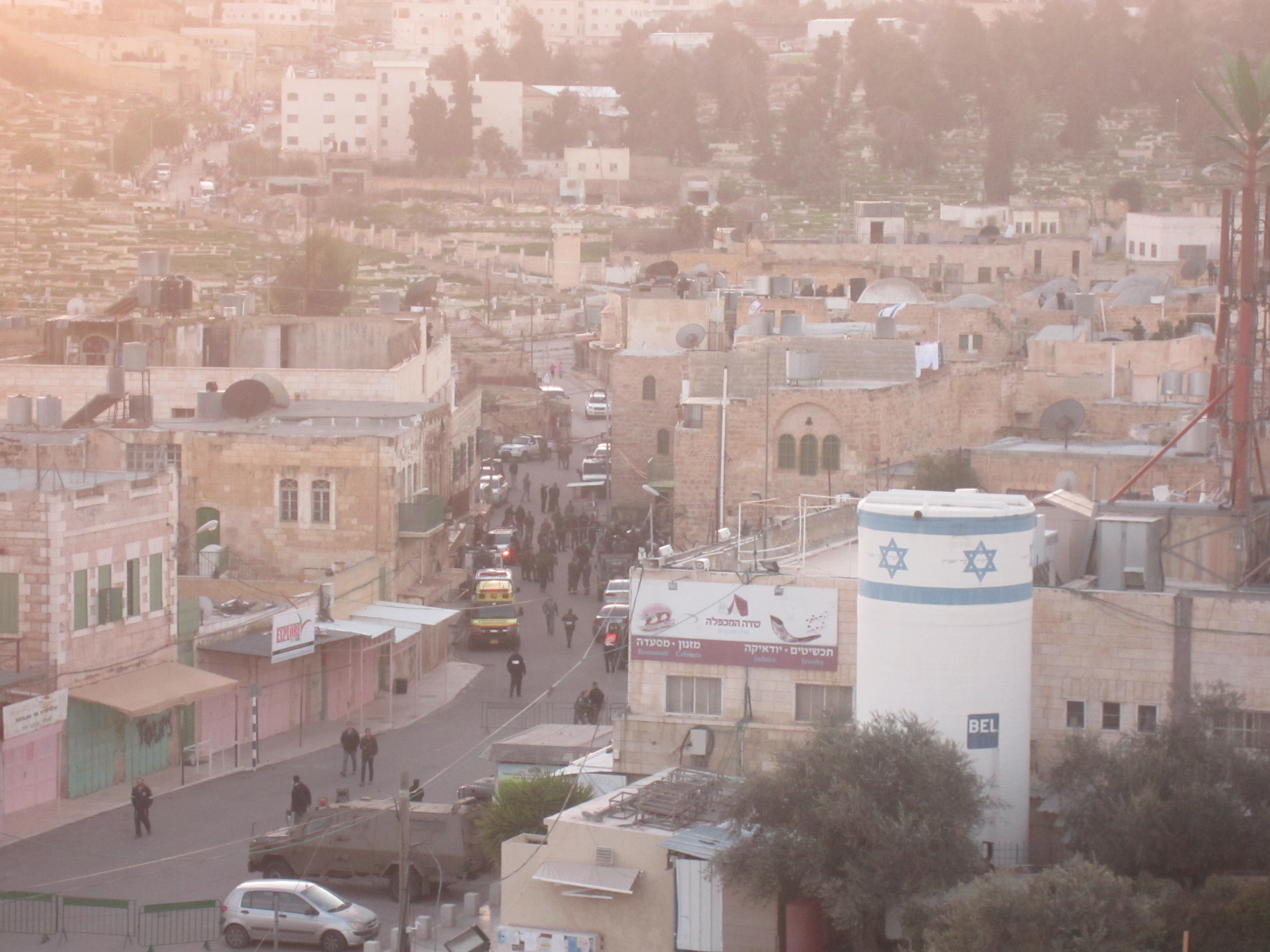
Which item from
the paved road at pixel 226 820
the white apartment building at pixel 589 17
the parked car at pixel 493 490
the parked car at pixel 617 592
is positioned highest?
the white apartment building at pixel 589 17

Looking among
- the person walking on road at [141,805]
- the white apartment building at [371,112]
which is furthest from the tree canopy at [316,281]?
the white apartment building at [371,112]

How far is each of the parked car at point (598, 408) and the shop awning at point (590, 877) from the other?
119 feet

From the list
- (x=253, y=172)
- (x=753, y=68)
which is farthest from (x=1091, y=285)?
(x=753, y=68)

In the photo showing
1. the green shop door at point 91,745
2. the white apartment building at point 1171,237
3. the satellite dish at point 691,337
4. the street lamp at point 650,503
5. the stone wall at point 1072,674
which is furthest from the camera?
the white apartment building at point 1171,237

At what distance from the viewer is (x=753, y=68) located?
120562mm

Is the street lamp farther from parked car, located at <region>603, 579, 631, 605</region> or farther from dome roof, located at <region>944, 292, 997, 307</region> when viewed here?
dome roof, located at <region>944, 292, 997, 307</region>

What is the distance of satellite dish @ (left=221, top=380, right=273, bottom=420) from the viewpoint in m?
28.2

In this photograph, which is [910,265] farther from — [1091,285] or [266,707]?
[266,707]

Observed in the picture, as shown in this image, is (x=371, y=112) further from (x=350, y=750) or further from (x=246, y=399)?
(x=350, y=750)

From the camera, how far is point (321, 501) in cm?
2630

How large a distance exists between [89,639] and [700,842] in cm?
768

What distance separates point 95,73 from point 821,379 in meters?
125

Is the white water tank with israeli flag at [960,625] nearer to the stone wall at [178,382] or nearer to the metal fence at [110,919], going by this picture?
the metal fence at [110,919]

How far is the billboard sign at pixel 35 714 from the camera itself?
736 inches
